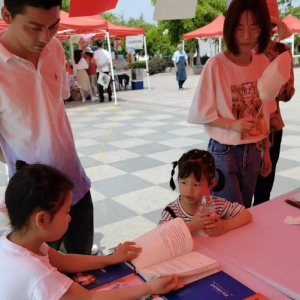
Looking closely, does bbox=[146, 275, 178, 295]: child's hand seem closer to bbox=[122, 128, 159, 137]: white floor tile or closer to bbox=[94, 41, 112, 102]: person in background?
bbox=[122, 128, 159, 137]: white floor tile

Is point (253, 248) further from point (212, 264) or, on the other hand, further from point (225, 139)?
point (225, 139)

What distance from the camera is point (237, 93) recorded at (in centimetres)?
176

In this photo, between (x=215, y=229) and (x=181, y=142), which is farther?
(x=181, y=142)

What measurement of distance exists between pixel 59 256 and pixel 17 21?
0.81m

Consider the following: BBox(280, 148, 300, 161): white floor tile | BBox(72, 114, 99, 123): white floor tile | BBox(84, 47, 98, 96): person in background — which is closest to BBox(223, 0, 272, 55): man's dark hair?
BBox(280, 148, 300, 161): white floor tile

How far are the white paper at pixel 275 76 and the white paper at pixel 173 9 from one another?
826 millimetres

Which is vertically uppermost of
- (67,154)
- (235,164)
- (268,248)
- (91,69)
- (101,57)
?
(101,57)

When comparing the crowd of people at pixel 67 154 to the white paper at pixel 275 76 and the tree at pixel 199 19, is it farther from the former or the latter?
the tree at pixel 199 19

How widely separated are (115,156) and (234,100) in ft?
10.9

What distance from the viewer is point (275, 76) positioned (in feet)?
Result: 4.90

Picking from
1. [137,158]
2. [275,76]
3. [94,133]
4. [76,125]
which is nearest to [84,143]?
[94,133]

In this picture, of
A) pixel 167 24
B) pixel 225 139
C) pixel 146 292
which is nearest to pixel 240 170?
pixel 225 139

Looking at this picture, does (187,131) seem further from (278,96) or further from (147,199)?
(278,96)

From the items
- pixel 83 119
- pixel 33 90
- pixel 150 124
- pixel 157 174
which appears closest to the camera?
pixel 33 90
